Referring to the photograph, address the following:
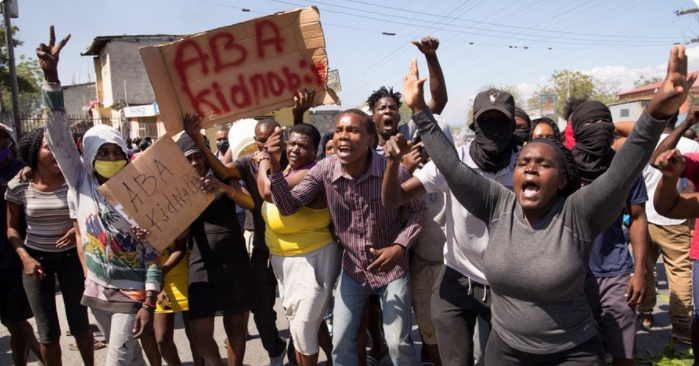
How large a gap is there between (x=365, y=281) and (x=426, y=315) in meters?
0.61

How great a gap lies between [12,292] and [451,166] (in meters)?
3.46

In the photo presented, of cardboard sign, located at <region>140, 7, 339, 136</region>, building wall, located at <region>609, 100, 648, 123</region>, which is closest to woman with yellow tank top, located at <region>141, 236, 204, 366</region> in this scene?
cardboard sign, located at <region>140, 7, 339, 136</region>

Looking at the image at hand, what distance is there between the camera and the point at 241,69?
351cm

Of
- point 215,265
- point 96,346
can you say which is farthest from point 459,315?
point 96,346

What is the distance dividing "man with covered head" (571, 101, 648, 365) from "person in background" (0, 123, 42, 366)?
155 inches

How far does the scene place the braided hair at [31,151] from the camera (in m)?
3.70

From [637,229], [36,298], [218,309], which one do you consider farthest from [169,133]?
[637,229]

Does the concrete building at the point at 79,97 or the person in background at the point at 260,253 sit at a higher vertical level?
the concrete building at the point at 79,97

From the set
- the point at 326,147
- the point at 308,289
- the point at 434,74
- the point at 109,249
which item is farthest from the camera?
the point at 326,147

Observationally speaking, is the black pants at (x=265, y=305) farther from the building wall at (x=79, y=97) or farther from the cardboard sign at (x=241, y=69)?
the building wall at (x=79, y=97)

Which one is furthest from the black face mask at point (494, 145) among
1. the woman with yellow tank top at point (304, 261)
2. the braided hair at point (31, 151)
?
the braided hair at point (31, 151)

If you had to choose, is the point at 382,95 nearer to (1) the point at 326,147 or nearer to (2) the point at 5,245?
(1) the point at 326,147

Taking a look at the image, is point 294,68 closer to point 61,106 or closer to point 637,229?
point 61,106

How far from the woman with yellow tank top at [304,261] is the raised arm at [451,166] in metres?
1.21
